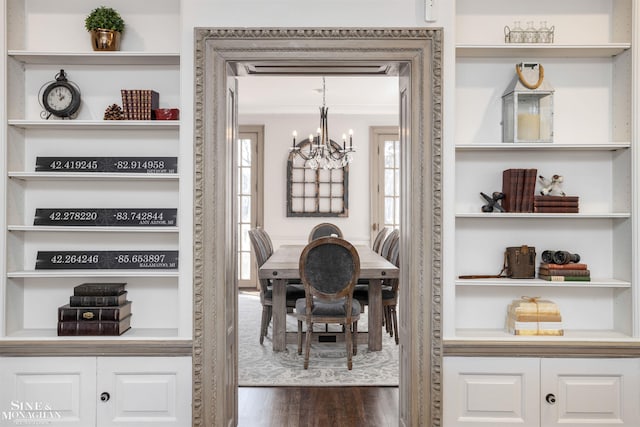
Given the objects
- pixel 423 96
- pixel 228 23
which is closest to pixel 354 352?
pixel 423 96

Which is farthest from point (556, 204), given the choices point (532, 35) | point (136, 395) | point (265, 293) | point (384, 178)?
point (384, 178)

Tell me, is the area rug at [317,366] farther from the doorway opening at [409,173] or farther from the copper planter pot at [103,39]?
the copper planter pot at [103,39]

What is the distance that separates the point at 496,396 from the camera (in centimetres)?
256

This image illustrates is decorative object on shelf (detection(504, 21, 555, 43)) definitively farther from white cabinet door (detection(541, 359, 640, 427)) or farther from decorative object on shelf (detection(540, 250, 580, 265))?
white cabinet door (detection(541, 359, 640, 427))

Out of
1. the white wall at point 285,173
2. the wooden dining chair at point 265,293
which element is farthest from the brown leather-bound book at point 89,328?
the white wall at point 285,173

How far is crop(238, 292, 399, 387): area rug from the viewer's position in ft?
12.8

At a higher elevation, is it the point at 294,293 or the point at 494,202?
the point at 494,202

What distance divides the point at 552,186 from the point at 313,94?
15.1 feet

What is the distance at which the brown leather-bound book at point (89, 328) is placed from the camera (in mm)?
2615

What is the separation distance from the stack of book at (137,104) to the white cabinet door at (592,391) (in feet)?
7.91

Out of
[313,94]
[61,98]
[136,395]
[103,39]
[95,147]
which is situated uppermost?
[313,94]

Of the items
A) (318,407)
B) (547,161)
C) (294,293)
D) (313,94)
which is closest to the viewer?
(547,161)

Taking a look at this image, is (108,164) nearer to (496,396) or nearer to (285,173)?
(496,396)

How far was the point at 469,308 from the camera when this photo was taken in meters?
2.82
